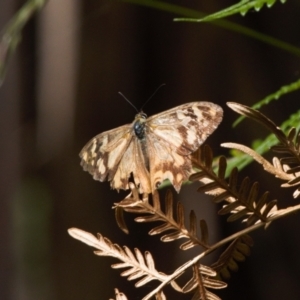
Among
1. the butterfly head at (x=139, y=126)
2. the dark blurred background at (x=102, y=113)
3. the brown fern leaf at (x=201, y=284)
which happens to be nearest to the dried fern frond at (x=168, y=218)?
the brown fern leaf at (x=201, y=284)

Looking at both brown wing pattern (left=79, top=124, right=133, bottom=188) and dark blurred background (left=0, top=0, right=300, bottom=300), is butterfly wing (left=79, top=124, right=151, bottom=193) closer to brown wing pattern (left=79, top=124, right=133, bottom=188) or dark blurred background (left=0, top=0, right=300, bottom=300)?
brown wing pattern (left=79, top=124, right=133, bottom=188)

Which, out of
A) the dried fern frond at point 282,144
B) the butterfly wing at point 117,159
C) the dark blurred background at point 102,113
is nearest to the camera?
the dried fern frond at point 282,144

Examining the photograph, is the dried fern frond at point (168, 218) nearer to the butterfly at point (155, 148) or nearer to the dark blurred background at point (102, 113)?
the butterfly at point (155, 148)

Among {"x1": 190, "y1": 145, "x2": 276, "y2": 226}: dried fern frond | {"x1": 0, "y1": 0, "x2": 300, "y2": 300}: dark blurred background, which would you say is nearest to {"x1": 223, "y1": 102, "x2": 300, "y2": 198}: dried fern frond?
{"x1": 190, "y1": 145, "x2": 276, "y2": 226}: dried fern frond

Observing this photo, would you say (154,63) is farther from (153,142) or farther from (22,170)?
(153,142)

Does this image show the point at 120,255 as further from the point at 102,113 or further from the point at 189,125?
the point at 102,113
